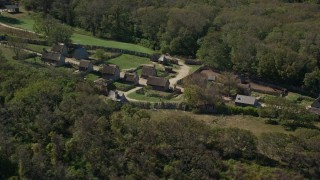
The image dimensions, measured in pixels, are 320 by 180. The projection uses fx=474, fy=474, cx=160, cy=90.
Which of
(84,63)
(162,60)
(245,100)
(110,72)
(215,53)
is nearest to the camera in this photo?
(245,100)

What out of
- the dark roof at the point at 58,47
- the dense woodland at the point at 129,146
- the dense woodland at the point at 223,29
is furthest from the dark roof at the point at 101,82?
the dense woodland at the point at 223,29

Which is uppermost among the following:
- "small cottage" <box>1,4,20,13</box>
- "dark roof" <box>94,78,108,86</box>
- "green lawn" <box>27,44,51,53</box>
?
"small cottage" <box>1,4,20,13</box>

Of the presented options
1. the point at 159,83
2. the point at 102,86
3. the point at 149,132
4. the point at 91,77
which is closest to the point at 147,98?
the point at 159,83

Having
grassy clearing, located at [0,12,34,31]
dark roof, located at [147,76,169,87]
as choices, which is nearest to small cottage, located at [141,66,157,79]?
dark roof, located at [147,76,169,87]

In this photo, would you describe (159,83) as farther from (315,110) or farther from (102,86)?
(315,110)

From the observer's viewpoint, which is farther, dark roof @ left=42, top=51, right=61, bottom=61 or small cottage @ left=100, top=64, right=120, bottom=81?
dark roof @ left=42, top=51, right=61, bottom=61

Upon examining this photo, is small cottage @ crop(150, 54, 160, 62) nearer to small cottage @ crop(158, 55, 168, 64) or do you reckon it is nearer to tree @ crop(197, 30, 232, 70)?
small cottage @ crop(158, 55, 168, 64)
